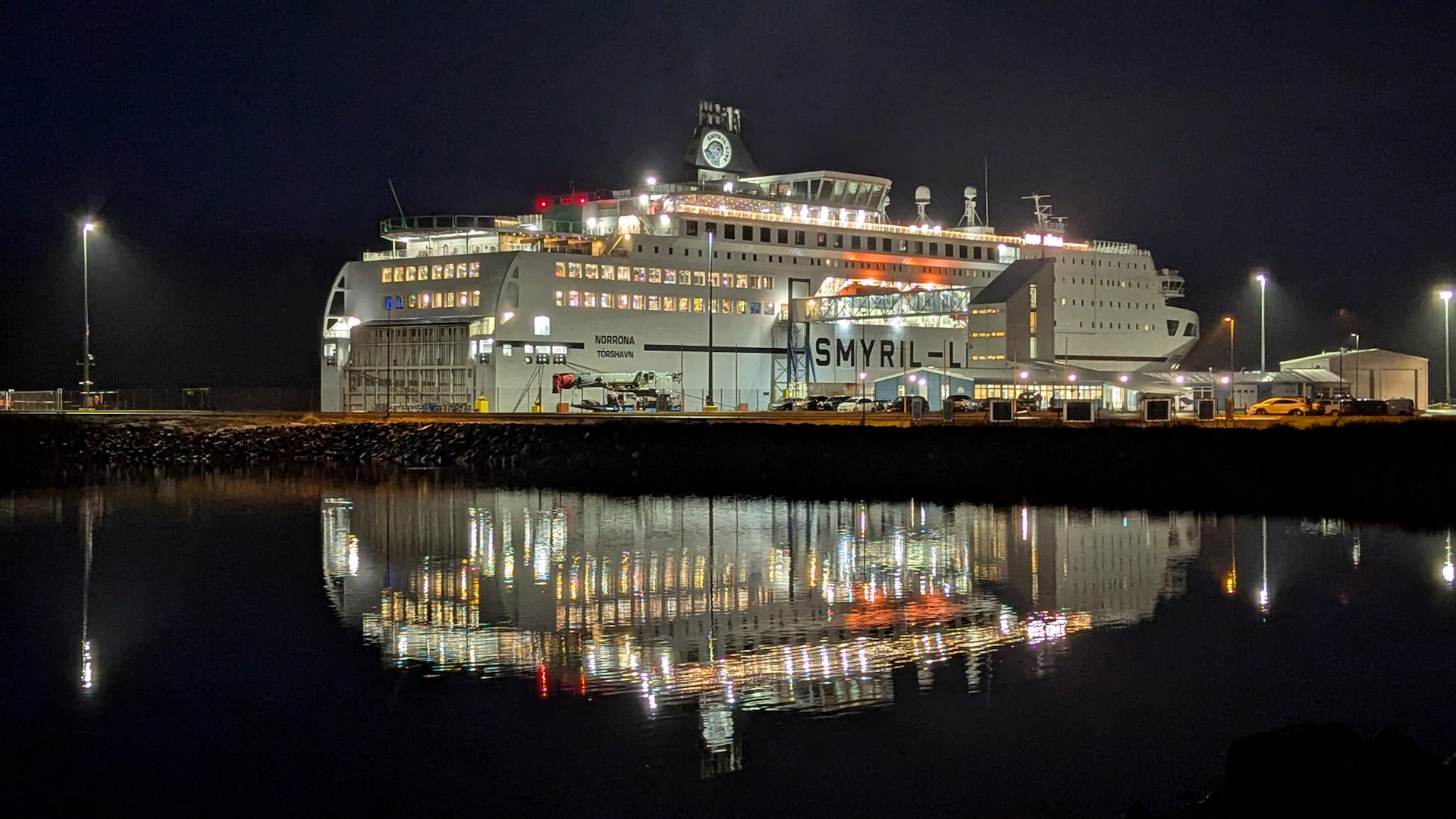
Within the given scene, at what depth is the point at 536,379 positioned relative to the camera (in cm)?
5978

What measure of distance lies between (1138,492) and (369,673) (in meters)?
25.0

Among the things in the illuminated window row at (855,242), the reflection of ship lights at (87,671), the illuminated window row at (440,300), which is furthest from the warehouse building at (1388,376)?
the reflection of ship lights at (87,671)

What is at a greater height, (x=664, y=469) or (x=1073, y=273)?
(x=1073, y=273)

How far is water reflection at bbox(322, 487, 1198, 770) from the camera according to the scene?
1639 cm

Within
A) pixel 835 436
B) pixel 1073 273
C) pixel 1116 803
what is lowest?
pixel 1116 803

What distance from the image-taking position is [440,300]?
61.3m

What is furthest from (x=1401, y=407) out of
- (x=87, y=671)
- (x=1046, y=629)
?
(x=87, y=671)

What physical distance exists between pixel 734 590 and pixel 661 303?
141 feet

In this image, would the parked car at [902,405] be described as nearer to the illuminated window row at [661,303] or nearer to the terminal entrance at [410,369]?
the illuminated window row at [661,303]

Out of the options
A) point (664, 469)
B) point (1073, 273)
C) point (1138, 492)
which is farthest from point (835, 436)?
point (1073, 273)

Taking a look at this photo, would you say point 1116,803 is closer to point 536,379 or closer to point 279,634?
point 279,634

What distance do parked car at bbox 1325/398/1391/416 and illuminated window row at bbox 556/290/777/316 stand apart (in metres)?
25.7

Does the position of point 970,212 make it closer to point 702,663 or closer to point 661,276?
point 661,276

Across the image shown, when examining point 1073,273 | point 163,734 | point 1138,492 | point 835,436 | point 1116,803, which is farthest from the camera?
point 1073,273
